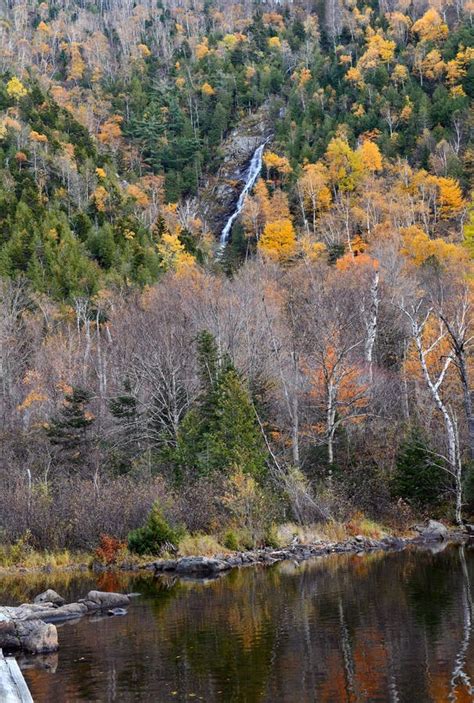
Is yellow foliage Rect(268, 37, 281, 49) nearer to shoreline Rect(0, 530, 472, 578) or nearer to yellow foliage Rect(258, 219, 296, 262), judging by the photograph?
yellow foliage Rect(258, 219, 296, 262)

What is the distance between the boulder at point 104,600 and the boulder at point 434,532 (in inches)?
662

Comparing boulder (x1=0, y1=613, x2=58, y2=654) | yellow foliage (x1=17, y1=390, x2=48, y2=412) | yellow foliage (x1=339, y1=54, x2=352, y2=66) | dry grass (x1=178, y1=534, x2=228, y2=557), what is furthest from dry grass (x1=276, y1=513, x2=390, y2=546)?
yellow foliage (x1=339, y1=54, x2=352, y2=66)

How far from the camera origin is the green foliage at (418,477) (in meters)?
38.8

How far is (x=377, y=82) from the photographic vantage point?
121062 millimetres

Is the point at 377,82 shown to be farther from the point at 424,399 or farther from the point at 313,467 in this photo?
the point at 313,467

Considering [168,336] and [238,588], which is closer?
[238,588]

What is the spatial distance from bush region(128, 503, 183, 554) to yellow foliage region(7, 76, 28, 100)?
284 ft

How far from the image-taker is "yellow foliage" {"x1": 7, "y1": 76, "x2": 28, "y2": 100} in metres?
106

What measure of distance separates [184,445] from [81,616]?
18.6 metres

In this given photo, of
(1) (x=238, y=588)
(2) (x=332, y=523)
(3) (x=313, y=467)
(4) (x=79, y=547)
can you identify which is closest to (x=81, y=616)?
(1) (x=238, y=588)

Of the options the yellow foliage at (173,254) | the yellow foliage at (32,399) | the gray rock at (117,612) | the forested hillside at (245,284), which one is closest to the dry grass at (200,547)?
the forested hillside at (245,284)

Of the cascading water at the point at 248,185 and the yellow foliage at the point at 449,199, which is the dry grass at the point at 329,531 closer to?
the yellow foliage at the point at 449,199

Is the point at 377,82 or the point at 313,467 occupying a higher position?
the point at 377,82

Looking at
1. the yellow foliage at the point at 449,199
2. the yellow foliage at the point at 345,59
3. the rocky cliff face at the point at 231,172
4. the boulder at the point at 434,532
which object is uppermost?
the yellow foliage at the point at 345,59
